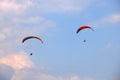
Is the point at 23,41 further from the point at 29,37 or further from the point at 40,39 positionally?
the point at 40,39

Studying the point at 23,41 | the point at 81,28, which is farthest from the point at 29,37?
the point at 81,28

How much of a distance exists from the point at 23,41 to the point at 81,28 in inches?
601

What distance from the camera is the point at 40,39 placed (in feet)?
217

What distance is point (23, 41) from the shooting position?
72.1m

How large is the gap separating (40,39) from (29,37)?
496 cm

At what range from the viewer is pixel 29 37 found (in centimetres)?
6994

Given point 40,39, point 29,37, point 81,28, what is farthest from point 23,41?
point 81,28

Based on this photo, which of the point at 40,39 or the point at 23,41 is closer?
the point at 40,39

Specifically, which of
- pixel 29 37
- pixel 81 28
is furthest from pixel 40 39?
pixel 81 28

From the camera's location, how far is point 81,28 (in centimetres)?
6819

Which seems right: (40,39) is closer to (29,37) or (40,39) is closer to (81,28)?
(29,37)

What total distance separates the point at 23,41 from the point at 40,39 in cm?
771

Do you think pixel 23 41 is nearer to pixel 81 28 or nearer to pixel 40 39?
pixel 40 39

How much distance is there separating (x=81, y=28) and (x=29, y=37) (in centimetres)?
1297
